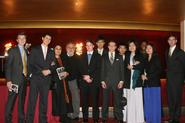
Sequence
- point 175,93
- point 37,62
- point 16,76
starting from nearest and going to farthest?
point 16,76 < point 37,62 < point 175,93

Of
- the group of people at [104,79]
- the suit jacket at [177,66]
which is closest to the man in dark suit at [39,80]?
the group of people at [104,79]

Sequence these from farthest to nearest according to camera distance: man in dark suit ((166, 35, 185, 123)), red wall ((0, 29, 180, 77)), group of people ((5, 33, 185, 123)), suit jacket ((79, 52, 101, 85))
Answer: red wall ((0, 29, 180, 77)), man in dark suit ((166, 35, 185, 123)), suit jacket ((79, 52, 101, 85)), group of people ((5, 33, 185, 123))

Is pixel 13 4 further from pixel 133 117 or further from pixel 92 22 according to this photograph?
pixel 92 22

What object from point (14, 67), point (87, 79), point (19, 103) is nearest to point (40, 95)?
point (19, 103)

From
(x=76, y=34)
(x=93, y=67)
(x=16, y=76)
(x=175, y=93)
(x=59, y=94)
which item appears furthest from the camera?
(x=76, y=34)

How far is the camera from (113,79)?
6277 mm

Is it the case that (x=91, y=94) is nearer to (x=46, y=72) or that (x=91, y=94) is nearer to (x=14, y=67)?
(x=46, y=72)

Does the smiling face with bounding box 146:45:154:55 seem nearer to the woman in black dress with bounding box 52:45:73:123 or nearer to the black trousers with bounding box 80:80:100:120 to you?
the black trousers with bounding box 80:80:100:120

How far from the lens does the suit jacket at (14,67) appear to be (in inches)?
220

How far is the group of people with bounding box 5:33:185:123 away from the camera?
5770 millimetres

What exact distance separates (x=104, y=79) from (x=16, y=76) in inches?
65.7

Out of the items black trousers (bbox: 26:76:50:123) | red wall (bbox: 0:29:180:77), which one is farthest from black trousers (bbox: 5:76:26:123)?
red wall (bbox: 0:29:180:77)

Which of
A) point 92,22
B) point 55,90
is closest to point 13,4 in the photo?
point 55,90

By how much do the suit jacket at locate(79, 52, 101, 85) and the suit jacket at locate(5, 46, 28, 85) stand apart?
48.9 inches
